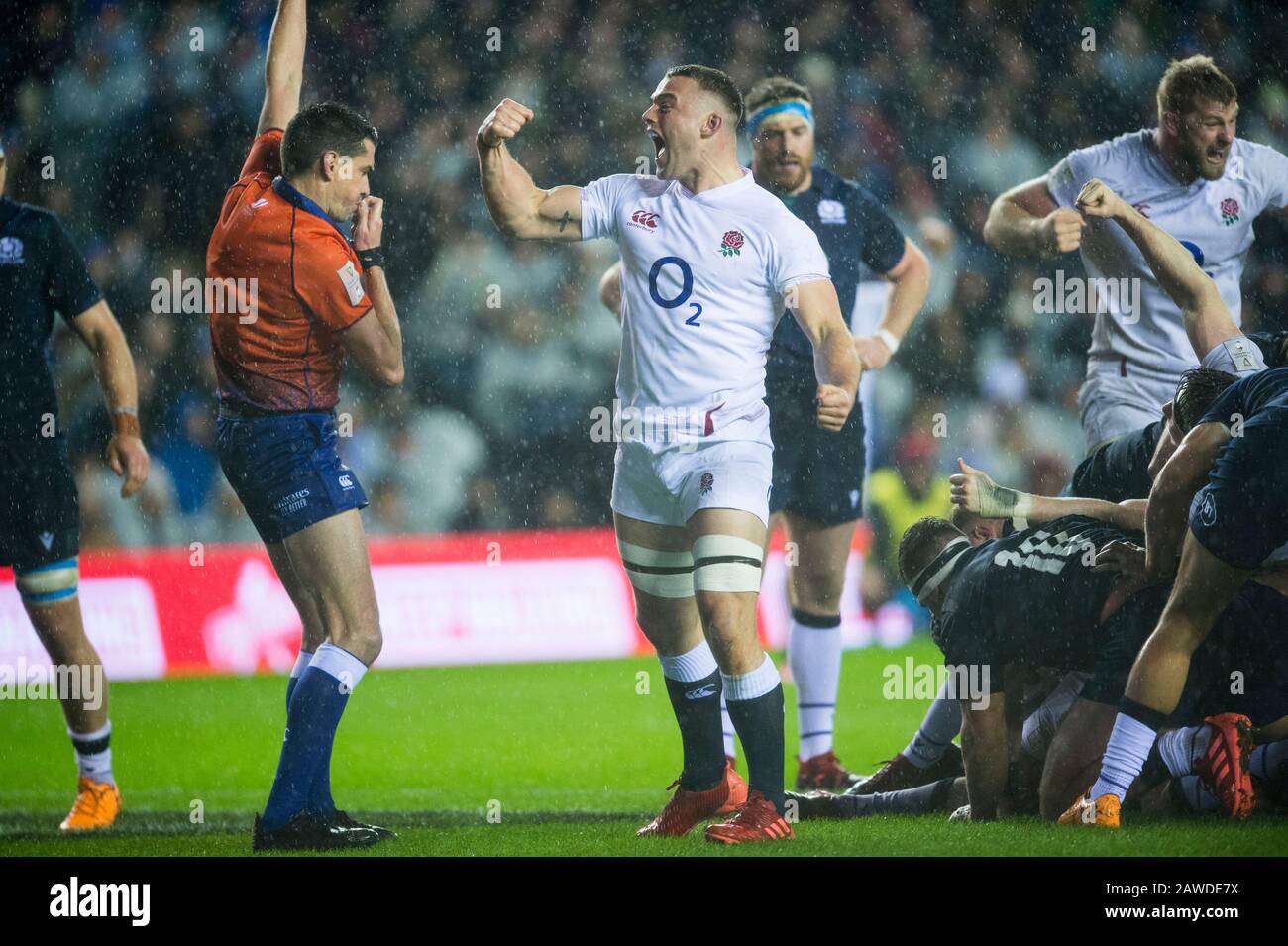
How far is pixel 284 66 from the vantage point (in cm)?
422

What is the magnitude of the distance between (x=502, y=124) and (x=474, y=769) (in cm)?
256

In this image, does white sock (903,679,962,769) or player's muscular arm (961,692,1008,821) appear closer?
player's muscular arm (961,692,1008,821)

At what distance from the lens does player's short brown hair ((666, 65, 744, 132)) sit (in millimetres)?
3850

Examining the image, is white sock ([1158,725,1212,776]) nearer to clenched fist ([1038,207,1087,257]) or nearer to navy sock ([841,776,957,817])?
navy sock ([841,776,957,817])

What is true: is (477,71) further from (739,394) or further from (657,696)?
(739,394)

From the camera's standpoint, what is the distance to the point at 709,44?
7.14 m

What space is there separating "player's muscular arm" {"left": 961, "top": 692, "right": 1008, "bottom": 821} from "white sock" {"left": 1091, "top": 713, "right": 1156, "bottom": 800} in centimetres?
26

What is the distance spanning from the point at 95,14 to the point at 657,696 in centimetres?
445

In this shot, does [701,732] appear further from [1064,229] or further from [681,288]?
[1064,229]

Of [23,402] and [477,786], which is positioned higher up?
[23,402]

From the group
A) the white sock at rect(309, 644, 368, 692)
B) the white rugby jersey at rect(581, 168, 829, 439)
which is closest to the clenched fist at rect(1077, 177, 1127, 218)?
the white rugby jersey at rect(581, 168, 829, 439)
